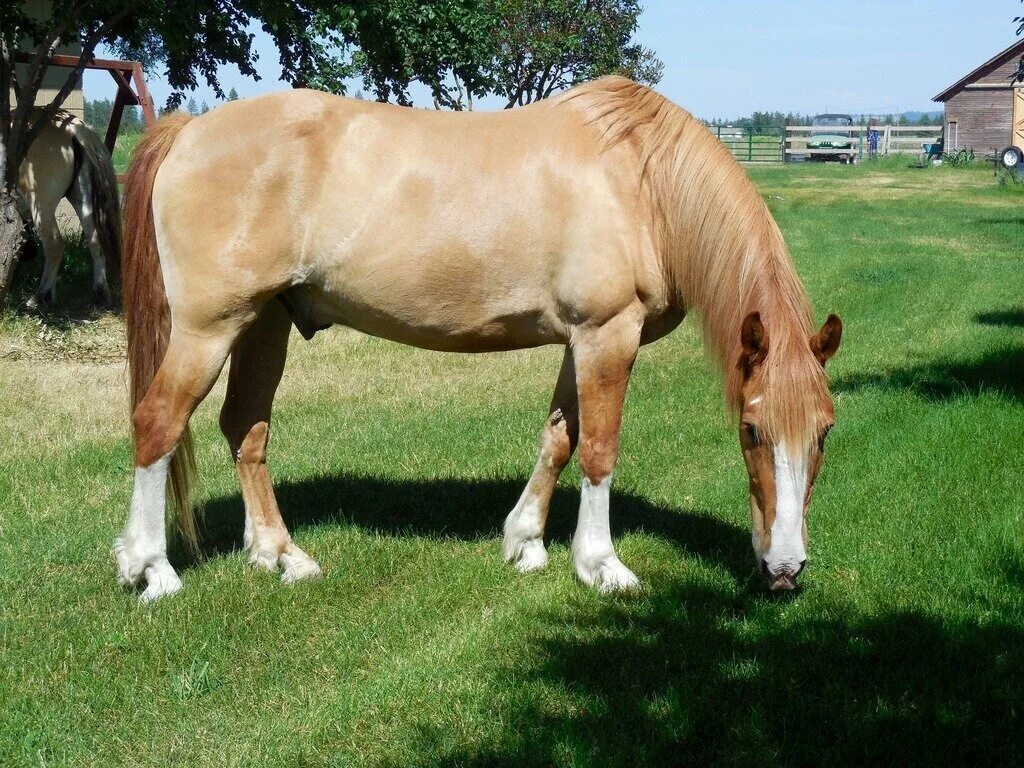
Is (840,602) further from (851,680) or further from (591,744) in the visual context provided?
(591,744)

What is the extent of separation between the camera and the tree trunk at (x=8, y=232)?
9.08m

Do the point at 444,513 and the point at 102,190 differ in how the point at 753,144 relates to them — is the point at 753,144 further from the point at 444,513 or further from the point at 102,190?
the point at 444,513

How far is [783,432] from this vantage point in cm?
385

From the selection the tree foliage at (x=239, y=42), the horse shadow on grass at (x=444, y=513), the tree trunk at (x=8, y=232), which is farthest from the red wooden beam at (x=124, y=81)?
the horse shadow on grass at (x=444, y=513)

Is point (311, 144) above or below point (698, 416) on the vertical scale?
above

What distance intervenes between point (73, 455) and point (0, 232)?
12.0ft

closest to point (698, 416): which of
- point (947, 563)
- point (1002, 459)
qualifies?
point (1002, 459)

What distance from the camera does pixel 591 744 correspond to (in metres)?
3.14

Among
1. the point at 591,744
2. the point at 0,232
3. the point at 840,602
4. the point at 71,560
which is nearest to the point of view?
the point at 591,744

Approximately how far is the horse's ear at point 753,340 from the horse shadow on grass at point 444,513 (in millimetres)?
1117

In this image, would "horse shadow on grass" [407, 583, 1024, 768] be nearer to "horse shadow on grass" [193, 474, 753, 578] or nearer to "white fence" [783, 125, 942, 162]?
"horse shadow on grass" [193, 474, 753, 578]

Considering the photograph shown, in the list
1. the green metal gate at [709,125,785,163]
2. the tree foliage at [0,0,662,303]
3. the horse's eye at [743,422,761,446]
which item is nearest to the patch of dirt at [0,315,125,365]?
the tree foliage at [0,0,662,303]

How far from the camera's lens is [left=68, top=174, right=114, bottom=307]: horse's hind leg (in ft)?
35.3

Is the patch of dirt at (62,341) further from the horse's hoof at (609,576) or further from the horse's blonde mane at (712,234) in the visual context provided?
the horse's blonde mane at (712,234)
